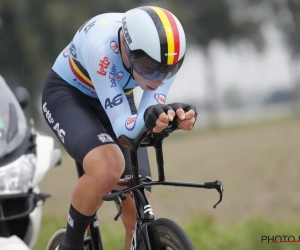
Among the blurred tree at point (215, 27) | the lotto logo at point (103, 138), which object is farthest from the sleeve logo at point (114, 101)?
the blurred tree at point (215, 27)

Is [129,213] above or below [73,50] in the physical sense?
below

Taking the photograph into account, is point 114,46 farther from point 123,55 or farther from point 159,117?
point 159,117

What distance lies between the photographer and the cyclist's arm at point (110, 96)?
3562 millimetres

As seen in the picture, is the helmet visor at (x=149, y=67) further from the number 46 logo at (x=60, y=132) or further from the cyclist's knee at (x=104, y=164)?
the number 46 logo at (x=60, y=132)

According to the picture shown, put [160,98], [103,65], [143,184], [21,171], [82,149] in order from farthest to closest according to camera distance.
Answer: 1. [21,171]
2. [160,98]
3. [82,149]
4. [103,65]
5. [143,184]

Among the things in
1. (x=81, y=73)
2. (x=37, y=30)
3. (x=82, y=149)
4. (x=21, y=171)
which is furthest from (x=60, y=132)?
(x=37, y=30)

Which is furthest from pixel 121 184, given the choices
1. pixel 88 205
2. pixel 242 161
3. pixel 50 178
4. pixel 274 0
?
pixel 274 0

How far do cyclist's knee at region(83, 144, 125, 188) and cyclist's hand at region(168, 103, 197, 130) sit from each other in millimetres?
584

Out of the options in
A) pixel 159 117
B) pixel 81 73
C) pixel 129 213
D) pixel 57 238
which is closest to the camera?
pixel 159 117

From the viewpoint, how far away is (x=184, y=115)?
335 centimetres

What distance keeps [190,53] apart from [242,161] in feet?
56.2

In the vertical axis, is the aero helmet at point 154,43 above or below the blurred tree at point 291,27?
above

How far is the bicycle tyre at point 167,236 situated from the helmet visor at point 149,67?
0.76 m

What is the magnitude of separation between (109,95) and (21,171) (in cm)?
141
